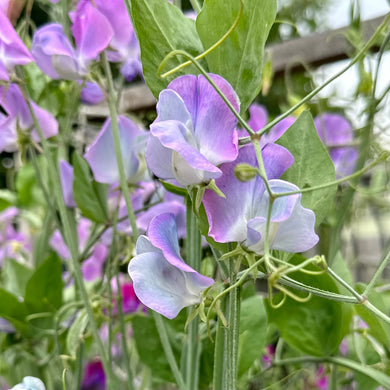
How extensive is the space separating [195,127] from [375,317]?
0.20m

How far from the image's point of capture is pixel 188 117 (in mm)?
266

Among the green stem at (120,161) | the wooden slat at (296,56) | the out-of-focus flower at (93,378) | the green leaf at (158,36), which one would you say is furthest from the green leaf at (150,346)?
the wooden slat at (296,56)

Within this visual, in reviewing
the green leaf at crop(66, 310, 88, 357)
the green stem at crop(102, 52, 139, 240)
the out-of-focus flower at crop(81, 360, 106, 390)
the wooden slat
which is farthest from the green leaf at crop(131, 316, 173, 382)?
the wooden slat

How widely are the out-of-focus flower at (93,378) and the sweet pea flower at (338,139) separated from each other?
0.51 meters

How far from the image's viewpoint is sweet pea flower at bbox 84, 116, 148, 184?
0.43m

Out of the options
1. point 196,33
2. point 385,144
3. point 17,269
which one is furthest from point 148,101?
point 196,33

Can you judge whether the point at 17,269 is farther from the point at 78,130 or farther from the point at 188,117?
the point at 188,117

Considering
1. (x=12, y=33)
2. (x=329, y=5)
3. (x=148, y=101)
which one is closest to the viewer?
(x=12, y=33)

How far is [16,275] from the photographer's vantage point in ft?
2.22

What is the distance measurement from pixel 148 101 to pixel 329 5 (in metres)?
1.77

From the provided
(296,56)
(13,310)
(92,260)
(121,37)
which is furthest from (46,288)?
(296,56)

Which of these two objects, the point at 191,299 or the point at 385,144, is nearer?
the point at 191,299

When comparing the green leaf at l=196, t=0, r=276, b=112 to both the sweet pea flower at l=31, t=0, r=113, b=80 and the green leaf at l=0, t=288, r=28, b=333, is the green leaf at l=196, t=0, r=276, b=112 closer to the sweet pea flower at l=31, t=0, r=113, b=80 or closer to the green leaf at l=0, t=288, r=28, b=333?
the sweet pea flower at l=31, t=0, r=113, b=80

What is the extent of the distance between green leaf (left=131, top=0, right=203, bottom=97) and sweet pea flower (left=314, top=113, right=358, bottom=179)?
0.92 feet
